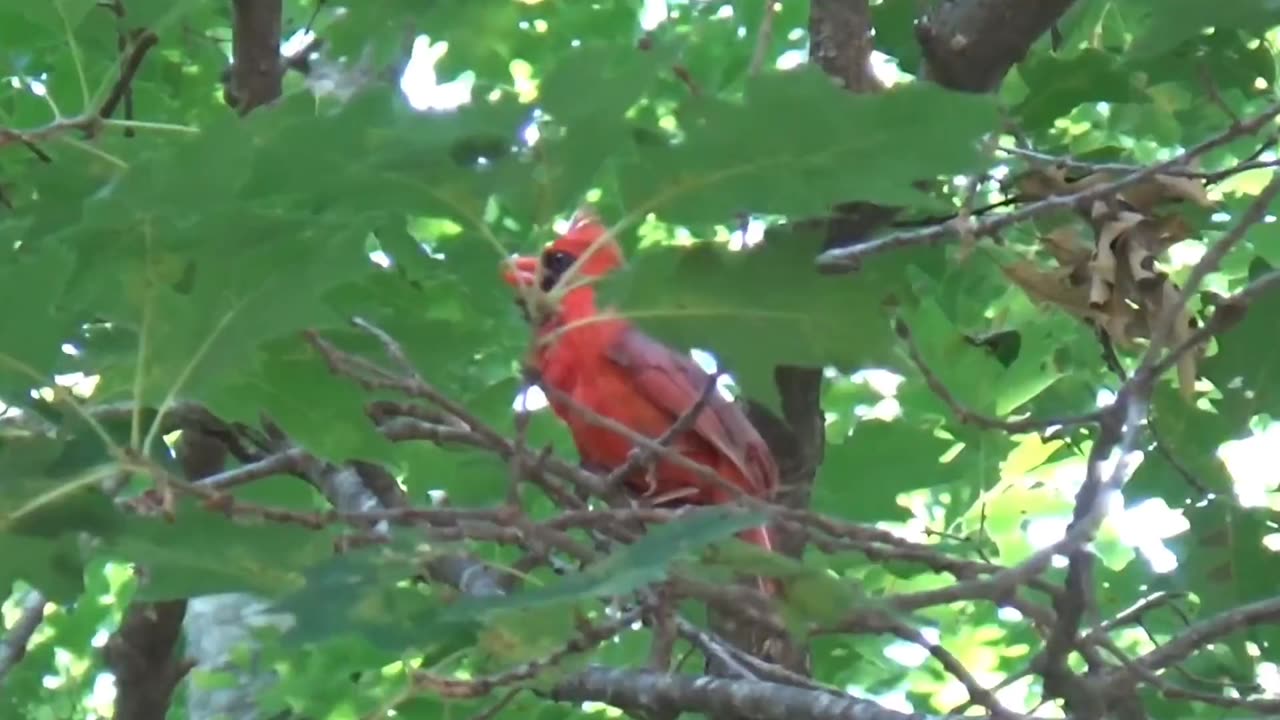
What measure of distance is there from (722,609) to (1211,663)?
4.25ft

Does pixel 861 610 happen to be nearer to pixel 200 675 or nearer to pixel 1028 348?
pixel 1028 348

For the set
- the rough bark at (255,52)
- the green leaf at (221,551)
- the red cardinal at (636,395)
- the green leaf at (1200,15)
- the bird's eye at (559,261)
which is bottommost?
the red cardinal at (636,395)

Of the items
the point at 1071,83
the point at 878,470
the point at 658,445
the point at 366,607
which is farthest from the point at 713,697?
the point at 1071,83

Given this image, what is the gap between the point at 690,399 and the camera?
2.67 metres

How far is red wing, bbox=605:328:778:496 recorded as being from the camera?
7.64ft

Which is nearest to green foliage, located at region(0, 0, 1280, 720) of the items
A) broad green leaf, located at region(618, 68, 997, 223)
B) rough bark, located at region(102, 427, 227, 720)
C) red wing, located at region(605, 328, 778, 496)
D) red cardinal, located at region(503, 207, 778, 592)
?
broad green leaf, located at region(618, 68, 997, 223)

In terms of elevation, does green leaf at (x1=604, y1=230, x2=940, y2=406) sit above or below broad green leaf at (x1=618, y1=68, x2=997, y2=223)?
below

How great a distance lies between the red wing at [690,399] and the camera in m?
2.33

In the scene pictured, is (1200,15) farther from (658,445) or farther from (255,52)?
(255,52)

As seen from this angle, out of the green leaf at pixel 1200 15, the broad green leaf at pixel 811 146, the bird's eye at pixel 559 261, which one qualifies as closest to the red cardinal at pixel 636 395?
the bird's eye at pixel 559 261

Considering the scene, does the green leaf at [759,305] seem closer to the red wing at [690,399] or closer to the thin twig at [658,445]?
the thin twig at [658,445]

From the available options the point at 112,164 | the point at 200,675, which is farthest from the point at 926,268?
the point at 200,675

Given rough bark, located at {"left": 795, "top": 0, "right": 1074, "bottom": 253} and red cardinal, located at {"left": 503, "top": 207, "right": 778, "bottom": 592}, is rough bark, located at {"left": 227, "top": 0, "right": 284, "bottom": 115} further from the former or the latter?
rough bark, located at {"left": 795, "top": 0, "right": 1074, "bottom": 253}

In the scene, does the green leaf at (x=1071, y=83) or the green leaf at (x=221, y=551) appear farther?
the green leaf at (x=1071, y=83)
